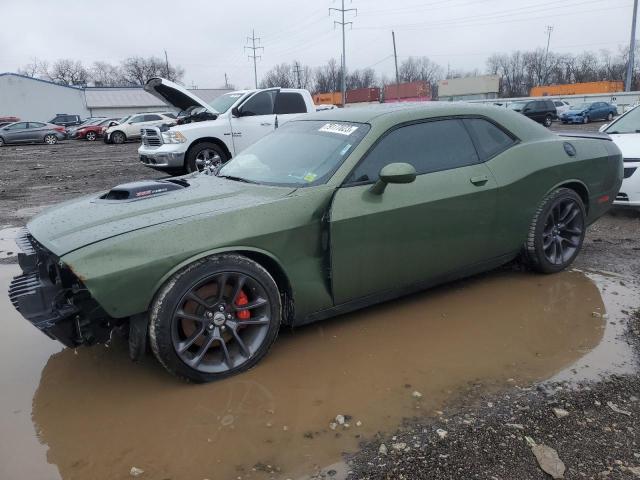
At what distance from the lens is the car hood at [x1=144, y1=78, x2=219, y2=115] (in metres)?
9.60

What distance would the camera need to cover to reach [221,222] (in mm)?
2930

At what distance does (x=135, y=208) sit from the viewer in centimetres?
315

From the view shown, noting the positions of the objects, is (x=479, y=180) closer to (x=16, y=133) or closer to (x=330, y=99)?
(x=16, y=133)

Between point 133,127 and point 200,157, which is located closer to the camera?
point 200,157

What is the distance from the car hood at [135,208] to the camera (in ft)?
9.28

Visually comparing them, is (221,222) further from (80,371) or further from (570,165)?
(570,165)

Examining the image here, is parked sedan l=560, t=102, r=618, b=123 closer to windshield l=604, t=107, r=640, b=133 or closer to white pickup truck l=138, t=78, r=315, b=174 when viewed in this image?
white pickup truck l=138, t=78, r=315, b=174

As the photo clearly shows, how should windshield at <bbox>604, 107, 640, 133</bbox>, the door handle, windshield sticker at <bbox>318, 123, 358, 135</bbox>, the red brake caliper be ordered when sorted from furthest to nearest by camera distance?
1. windshield at <bbox>604, 107, 640, 133</bbox>
2. the door handle
3. windshield sticker at <bbox>318, 123, 358, 135</bbox>
4. the red brake caliper

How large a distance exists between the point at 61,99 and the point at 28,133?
106ft

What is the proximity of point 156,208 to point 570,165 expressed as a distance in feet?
11.1

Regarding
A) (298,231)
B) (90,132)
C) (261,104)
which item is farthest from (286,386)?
(90,132)

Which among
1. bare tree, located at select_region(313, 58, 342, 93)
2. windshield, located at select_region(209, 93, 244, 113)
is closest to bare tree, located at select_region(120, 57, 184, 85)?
bare tree, located at select_region(313, 58, 342, 93)

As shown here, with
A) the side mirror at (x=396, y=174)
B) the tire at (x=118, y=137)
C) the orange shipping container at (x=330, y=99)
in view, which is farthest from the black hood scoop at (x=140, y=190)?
the orange shipping container at (x=330, y=99)

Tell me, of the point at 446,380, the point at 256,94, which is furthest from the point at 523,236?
the point at 256,94
